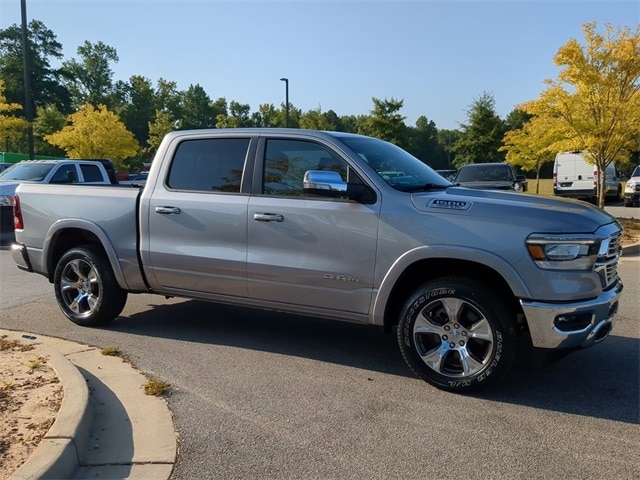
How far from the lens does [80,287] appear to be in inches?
228

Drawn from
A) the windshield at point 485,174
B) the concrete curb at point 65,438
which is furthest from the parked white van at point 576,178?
the concrete curb at point 65,438

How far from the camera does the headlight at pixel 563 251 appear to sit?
370cm

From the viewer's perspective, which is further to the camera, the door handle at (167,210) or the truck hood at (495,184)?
the truck hood at (495,184)

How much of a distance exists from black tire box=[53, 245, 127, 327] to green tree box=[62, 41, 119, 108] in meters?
82.8

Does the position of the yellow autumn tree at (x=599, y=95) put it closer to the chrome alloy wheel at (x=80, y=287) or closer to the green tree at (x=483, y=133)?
the chrome alloy wheel at (x=80, y=287)

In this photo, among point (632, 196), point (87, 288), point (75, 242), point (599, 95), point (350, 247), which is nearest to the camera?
point (350, 247)

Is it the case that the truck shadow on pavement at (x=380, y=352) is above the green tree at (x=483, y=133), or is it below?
below

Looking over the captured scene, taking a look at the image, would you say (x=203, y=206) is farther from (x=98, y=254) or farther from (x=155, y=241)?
(x=98, y=254)

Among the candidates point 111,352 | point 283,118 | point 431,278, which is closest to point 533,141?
point 431,278

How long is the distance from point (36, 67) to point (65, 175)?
6994 cm

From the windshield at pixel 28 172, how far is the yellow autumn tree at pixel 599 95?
11.7 metres

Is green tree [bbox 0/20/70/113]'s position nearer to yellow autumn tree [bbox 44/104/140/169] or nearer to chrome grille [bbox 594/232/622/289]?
yellow autumn tree [bbox 44/104/140/169]

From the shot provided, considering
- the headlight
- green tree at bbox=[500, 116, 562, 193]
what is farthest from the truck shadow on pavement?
green tree at bbox=[500, 116, 562, 193]

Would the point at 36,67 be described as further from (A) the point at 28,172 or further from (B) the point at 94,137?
(A) the point at 28,172
